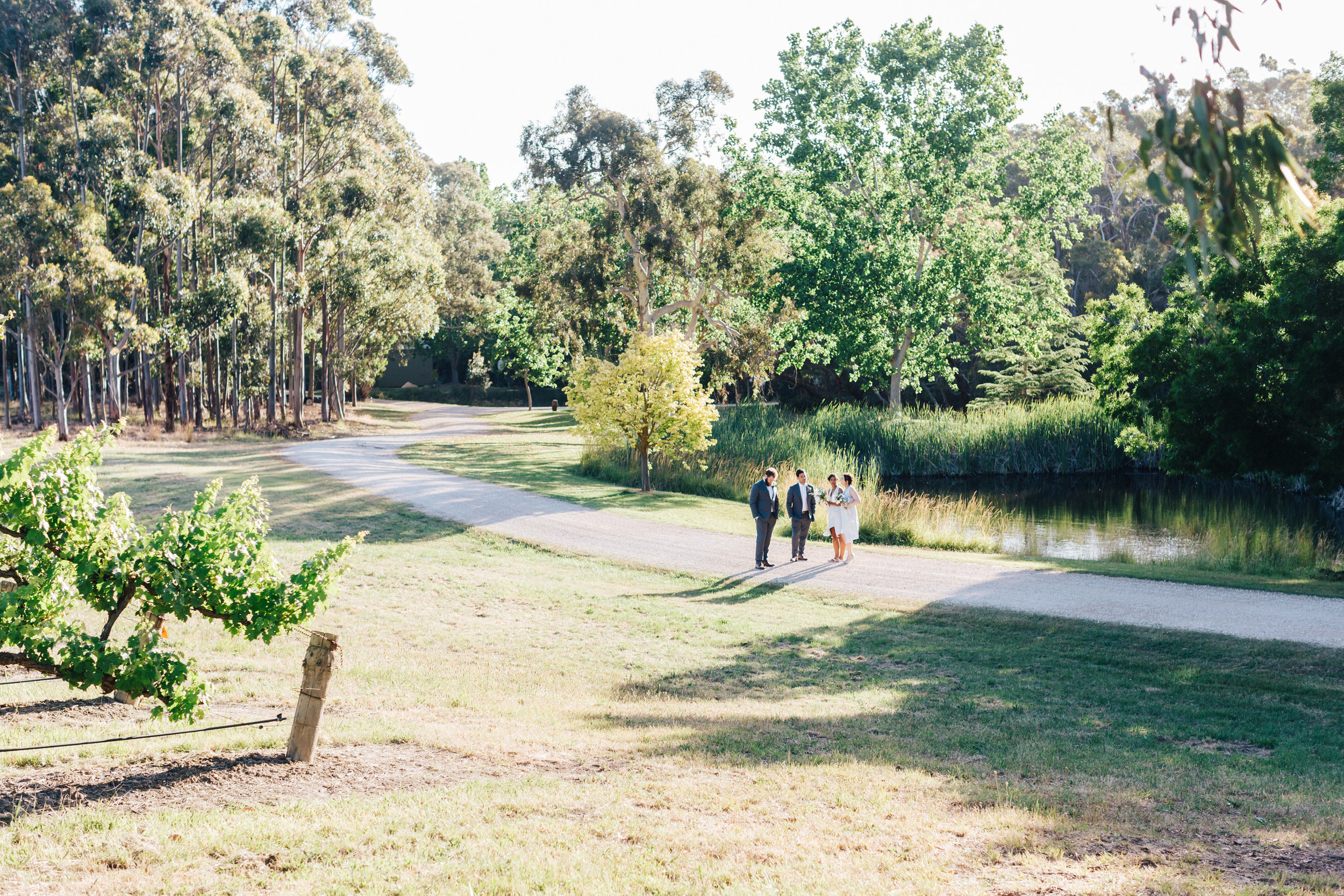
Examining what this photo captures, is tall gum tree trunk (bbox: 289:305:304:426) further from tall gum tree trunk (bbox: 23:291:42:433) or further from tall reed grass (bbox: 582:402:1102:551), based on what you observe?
tall reed grass (bbox: 582:402:1102:551)

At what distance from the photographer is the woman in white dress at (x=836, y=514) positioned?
1638cm

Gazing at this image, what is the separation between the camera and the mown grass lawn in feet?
16.5

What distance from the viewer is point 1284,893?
4.73 metres

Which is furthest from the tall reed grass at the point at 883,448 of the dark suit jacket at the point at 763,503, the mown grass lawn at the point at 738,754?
the mown grass lawn at the point at 738,754

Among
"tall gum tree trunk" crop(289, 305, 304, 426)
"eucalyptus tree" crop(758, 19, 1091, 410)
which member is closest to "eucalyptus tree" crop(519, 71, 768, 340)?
"eucalyptus tree" crop(758, 19, 1091, 410)

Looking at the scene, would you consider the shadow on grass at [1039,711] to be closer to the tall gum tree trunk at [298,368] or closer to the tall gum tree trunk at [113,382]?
the tall gum tree trunk at [113,382]

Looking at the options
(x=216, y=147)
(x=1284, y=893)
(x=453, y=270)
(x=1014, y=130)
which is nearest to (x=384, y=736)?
(x=1284, y=893)

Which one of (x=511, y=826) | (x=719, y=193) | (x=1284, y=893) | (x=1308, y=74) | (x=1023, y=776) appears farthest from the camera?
(x=1308, y=74)

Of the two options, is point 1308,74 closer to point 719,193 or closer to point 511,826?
point 719,193

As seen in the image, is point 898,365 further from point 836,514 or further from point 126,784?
point 126,784

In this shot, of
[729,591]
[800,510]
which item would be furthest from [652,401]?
[729,591]

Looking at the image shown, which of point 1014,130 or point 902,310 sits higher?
point 1014,130

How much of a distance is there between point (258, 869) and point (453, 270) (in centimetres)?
5872

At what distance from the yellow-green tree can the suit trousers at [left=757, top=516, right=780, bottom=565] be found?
8342 millimetres
